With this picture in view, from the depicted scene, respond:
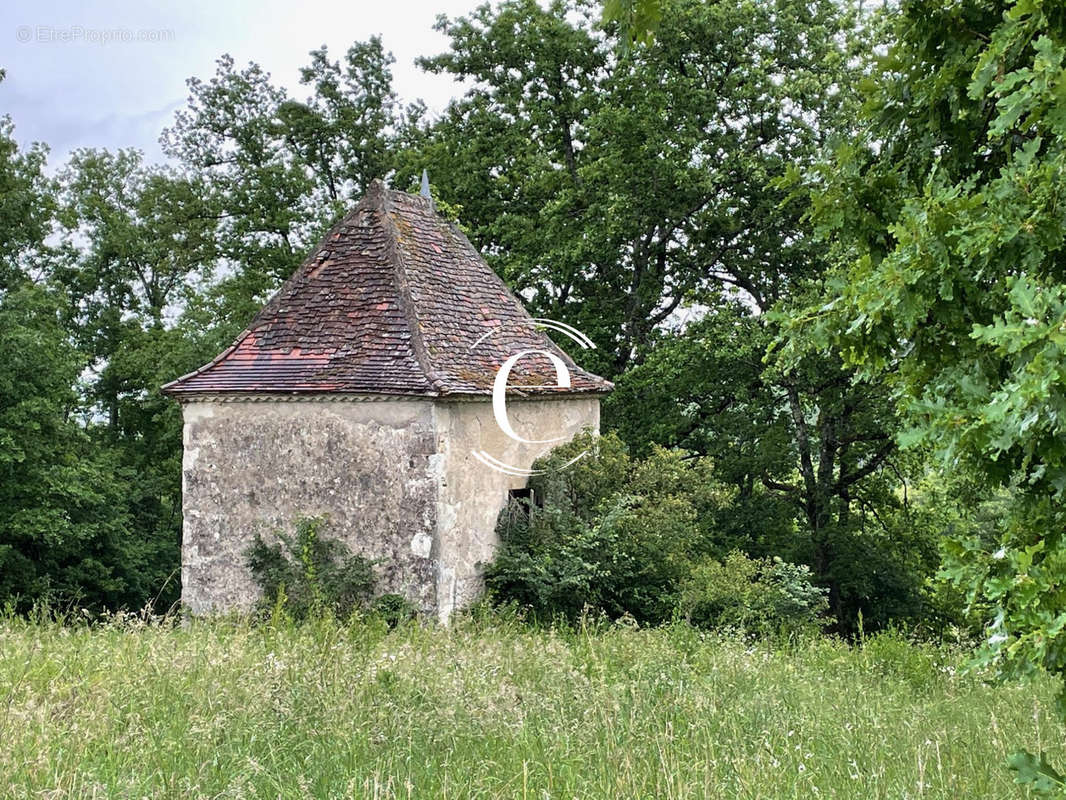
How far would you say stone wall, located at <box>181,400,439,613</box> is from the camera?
12062 millimetres

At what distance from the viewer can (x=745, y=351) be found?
17.5 m

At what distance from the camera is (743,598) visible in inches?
467

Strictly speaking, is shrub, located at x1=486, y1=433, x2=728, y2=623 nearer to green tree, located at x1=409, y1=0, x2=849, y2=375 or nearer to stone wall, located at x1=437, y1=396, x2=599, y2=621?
stone wall, located at x1=437, y1=396, x2=599, y2=621

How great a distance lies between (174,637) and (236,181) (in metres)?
21.6

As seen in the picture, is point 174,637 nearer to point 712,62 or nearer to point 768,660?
point 768,660

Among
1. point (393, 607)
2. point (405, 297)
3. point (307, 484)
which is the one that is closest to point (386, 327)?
point (405, 297)

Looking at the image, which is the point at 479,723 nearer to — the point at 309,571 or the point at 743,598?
the point at 309,571

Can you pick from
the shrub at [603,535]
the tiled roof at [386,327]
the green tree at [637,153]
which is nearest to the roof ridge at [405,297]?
the tiled roof at [386,327]

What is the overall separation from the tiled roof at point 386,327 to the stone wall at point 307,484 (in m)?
0.35

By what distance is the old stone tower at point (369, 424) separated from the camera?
39.8 ft

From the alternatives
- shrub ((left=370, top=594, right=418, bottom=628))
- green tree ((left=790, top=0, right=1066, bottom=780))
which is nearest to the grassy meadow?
green tree ((left=790, top=0, right=1066, bottom=780))

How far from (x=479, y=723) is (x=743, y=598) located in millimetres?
7999

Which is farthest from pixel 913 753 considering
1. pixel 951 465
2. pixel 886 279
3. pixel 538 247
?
pixel 538 247

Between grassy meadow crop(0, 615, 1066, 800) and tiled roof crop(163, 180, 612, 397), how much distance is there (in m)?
6.27
